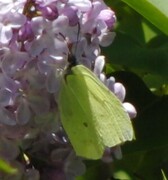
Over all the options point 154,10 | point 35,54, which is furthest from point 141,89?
point 35,54

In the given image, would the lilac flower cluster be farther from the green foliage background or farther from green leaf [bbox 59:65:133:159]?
the green foliage background

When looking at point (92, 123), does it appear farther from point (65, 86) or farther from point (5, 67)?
point (5, 67)

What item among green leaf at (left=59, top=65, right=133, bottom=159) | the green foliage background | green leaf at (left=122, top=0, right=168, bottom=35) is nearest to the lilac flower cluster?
green leaf at (left=59, top=65, right=133, bottom=159)

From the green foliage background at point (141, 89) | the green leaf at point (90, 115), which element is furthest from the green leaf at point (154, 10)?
the green leaf at point (90, 115)

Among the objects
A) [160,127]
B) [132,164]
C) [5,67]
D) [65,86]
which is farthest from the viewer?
[132,164]

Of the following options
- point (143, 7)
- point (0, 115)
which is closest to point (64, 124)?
point (0, 115)
